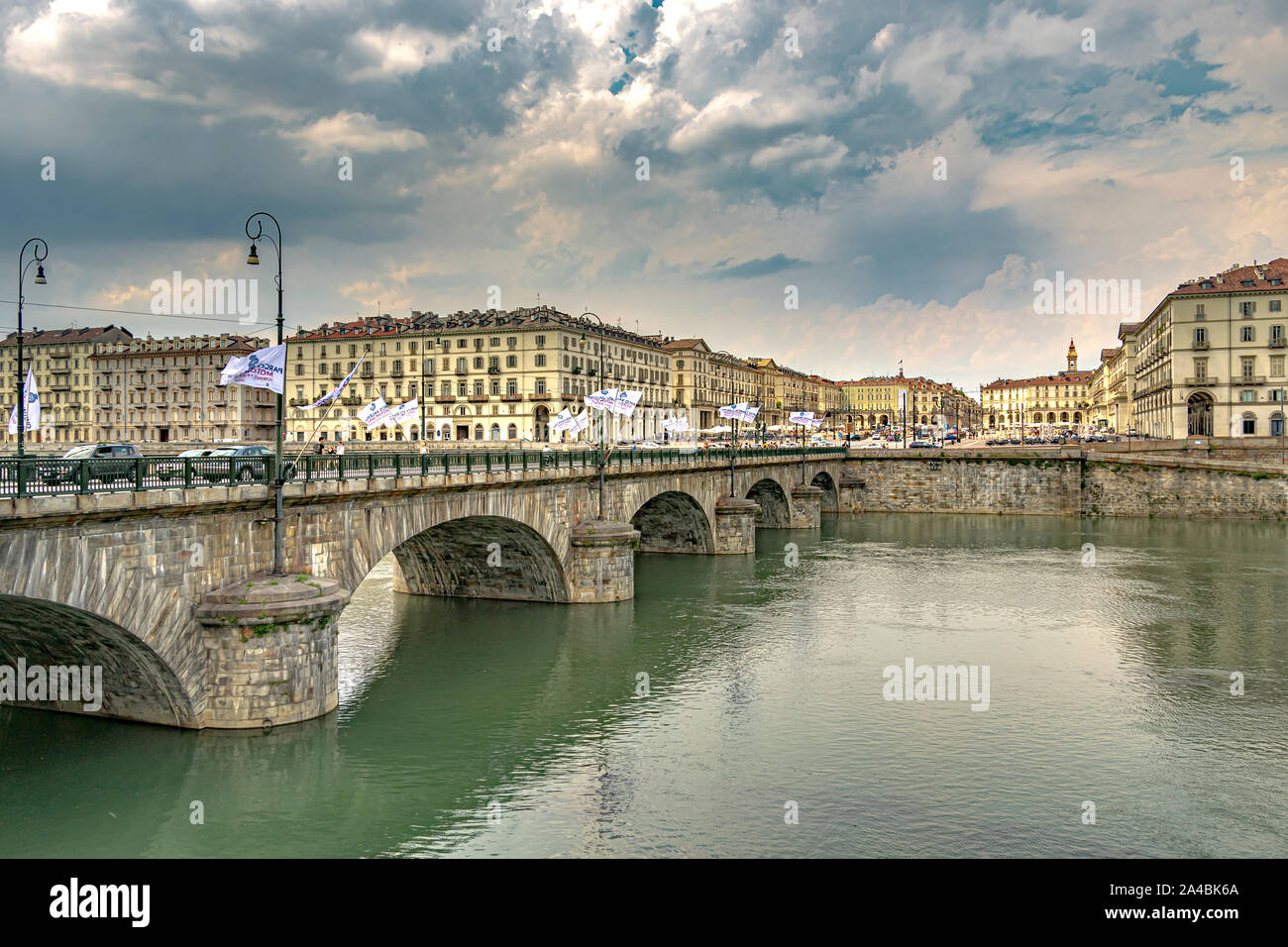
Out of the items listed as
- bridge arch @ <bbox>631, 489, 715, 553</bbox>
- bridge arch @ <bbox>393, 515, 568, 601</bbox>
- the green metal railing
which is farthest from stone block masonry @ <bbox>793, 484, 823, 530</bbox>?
the green metal railing

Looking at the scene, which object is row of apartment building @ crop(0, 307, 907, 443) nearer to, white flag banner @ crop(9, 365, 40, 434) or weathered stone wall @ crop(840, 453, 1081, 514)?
weathered stone wall @ crop(840, 453, 1081, 514)

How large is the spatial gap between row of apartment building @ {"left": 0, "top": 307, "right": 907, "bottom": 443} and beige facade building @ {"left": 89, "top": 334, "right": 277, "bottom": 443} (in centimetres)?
14

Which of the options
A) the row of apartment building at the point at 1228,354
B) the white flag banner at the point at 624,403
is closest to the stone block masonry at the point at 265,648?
the white flag banner at the point at 624,403

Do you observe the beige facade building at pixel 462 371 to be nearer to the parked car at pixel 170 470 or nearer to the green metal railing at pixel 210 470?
the green metal railing at pixel 210 470

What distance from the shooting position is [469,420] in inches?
4328

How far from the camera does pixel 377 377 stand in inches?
4382

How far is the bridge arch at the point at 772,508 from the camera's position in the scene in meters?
70.2

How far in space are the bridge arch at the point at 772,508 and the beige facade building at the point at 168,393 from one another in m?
80.4

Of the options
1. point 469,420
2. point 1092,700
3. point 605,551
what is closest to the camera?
point 1092,700

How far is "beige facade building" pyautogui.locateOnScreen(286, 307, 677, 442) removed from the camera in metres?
106

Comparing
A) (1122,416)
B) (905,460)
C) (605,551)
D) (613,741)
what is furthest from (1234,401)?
(613,741)
